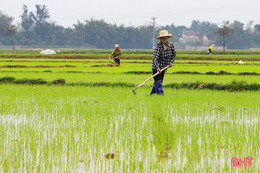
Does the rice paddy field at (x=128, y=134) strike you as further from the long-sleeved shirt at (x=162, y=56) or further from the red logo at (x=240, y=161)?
the long-sleeved shirt at (x=162, y=56)

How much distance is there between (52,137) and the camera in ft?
13.5

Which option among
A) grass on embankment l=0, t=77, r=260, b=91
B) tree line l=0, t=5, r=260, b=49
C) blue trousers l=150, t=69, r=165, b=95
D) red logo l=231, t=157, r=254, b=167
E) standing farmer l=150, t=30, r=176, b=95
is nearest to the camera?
red logo l=231, t=157, r=254, b=167

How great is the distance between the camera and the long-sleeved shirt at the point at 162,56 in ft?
24.4

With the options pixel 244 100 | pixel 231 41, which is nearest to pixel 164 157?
pixel 244 100

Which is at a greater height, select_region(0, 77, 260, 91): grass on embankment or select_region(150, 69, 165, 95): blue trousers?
select_region(150, 69, 165, 95): blue trousers

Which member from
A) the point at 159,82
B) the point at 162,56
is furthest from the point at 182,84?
the point at 162,56

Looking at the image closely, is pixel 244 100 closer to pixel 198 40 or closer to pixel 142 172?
pixel 142 172

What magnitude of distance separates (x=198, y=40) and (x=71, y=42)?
38.1 meters

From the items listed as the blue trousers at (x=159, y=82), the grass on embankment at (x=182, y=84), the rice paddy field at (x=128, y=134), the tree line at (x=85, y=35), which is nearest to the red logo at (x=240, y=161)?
the rice paddy field at (x=128, y=134)

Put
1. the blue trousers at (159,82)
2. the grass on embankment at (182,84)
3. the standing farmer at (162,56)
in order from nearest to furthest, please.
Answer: the standing farmer at (162,56) < the blue trousers at (159,82) < the grass on embankment at (182,84)

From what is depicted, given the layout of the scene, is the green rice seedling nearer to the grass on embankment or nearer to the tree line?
the grass on embankment

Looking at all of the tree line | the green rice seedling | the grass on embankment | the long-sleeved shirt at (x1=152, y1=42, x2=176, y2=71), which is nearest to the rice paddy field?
the green rice seedling

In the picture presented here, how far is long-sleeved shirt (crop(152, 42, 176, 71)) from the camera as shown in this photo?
743cm

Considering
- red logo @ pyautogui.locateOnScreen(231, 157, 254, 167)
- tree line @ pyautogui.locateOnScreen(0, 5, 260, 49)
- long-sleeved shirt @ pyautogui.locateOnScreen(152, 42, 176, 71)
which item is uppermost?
tree line @ pyautogui.locateOnScreen(0, 5, 260, 49)
